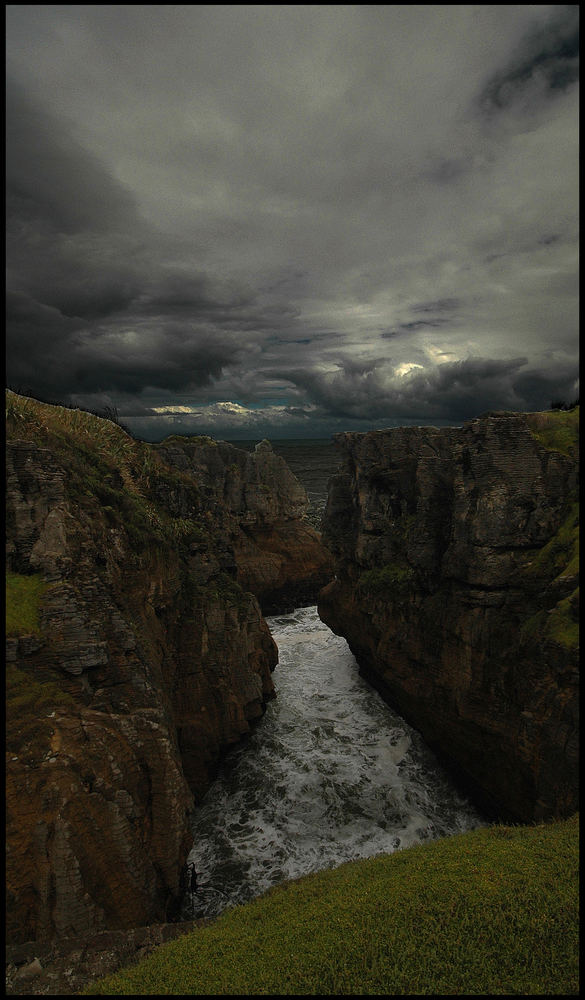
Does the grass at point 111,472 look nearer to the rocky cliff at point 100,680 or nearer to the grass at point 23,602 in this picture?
the rocky cliff at point 100,680

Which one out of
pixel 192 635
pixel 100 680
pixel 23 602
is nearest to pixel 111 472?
pixel 23 602

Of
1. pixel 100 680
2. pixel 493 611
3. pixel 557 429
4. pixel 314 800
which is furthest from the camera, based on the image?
pixel 557 429

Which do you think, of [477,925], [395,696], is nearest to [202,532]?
[395,696]

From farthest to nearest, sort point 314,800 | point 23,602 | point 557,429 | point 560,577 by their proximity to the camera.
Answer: point 557,429 < point 314,800 < point 560,577 < point 23,602

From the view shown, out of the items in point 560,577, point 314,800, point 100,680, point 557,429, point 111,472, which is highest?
point 557,429

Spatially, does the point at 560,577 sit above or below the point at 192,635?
above

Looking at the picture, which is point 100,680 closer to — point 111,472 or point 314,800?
point 111,472

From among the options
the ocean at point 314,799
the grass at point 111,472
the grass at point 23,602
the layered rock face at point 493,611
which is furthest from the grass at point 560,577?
the grass at point 23,602
